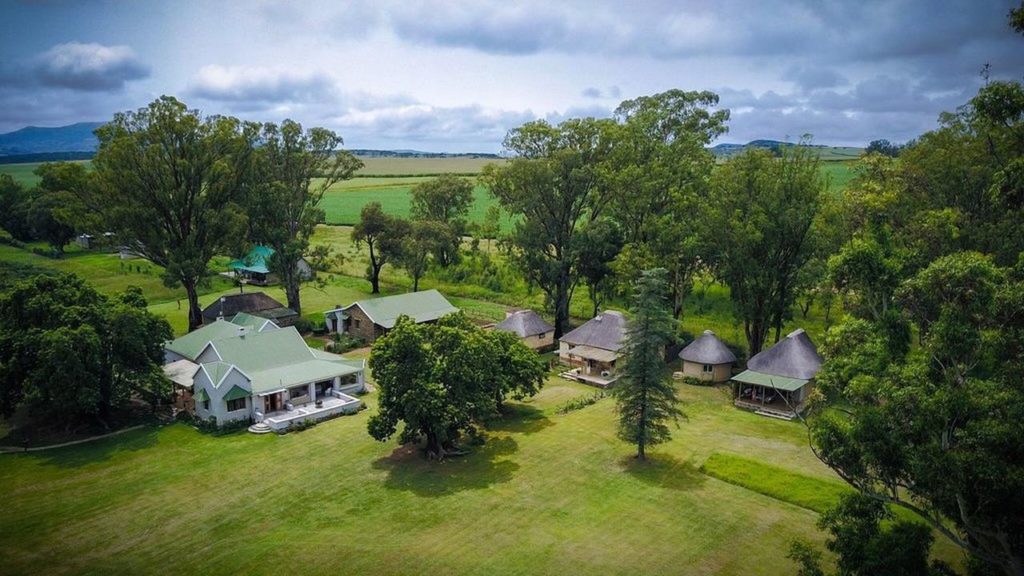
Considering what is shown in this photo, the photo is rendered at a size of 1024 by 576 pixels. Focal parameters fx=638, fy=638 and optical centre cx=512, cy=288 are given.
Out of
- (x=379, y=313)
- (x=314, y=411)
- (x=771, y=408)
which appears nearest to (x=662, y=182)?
(x=771, y=408)

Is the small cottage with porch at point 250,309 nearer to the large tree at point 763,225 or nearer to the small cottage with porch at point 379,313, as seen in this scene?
the small cottage with porch at point 379,313

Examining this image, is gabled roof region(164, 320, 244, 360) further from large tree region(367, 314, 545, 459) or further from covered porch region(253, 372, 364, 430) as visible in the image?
large tree region(367, 314, 545, 459)

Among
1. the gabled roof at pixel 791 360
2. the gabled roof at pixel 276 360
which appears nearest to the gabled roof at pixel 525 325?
the gabled roof at pixel 276 360

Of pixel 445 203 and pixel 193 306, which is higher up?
pixel 445 203

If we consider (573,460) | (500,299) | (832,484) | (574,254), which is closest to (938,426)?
(832,484)

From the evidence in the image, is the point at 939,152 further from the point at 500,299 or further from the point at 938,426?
the point at 500,299

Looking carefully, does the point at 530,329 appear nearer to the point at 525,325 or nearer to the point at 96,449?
the point at 525,325

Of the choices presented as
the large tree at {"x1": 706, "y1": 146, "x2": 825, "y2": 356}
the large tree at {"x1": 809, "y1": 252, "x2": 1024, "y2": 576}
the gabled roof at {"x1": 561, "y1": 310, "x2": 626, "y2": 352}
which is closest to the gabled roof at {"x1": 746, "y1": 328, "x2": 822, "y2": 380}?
the large tree at {"x1": 706, "y1": 146, "x2": 825, "y2": 356}
